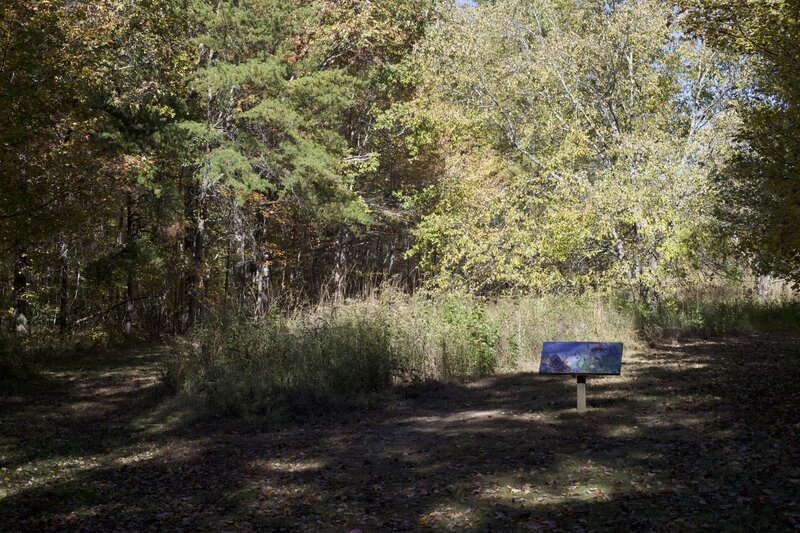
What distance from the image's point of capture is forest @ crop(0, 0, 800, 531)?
643 cm

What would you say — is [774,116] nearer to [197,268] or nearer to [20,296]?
[197,268]

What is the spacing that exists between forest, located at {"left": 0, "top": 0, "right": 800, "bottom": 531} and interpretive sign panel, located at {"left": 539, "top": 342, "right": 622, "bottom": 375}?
23.4 inches

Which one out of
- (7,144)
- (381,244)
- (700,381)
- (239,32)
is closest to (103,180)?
(7,144)

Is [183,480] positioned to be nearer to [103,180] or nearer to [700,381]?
[700,381]

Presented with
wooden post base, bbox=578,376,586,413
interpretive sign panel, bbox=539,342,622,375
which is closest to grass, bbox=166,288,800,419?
interpretive sign panel, bbox=539,342,622,375

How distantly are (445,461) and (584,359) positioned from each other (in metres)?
2.40

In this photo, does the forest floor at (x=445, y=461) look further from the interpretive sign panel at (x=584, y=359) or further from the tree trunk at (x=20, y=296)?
the tree trunk at (x=20, y=296)

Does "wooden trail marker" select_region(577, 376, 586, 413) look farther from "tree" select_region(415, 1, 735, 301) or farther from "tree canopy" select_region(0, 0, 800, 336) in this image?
"tree" select_region(415, 1, 735, 301)

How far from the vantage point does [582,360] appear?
26.7ft

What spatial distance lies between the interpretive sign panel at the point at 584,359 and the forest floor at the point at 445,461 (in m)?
0.54

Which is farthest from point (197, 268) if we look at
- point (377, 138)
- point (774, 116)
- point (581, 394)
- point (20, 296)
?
point (774, 116)

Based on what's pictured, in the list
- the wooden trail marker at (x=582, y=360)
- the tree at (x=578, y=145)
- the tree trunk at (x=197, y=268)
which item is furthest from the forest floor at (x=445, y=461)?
the tree trunk at (x=197, y=268)

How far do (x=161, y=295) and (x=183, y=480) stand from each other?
1994cm

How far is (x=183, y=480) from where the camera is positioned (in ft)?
21.7
